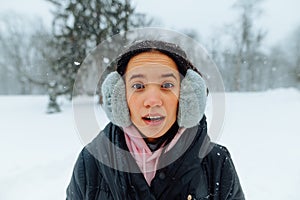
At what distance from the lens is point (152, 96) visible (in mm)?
946

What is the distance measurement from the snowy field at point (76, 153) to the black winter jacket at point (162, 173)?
1798mm

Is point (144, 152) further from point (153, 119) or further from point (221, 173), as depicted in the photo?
point (221, 173)

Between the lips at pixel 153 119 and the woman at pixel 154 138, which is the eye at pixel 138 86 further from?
the lips at pixel 153 119

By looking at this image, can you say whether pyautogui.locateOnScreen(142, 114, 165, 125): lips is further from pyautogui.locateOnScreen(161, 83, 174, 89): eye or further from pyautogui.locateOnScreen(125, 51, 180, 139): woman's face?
pyautogui.locateOnScreen(161, 83, 174, 89): eye

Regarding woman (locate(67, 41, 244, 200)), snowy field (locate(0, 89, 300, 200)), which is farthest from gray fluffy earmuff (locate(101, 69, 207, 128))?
snowy field (locate(0, 89, 300, 200))

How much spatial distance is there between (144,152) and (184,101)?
0.81 ft

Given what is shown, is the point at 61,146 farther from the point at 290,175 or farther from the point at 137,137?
the point at 137,137

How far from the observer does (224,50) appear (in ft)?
73.8

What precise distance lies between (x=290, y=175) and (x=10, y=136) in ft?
21.4

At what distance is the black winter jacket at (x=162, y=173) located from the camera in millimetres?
1048

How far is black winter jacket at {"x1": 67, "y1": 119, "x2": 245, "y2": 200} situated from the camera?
3.44 feet

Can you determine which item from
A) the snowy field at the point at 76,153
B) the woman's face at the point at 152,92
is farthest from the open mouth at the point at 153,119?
the snowy field at the point at 76,153

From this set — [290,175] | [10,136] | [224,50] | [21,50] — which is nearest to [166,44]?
[290,175]

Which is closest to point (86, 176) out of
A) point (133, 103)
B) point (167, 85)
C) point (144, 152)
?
point (144, 152)
